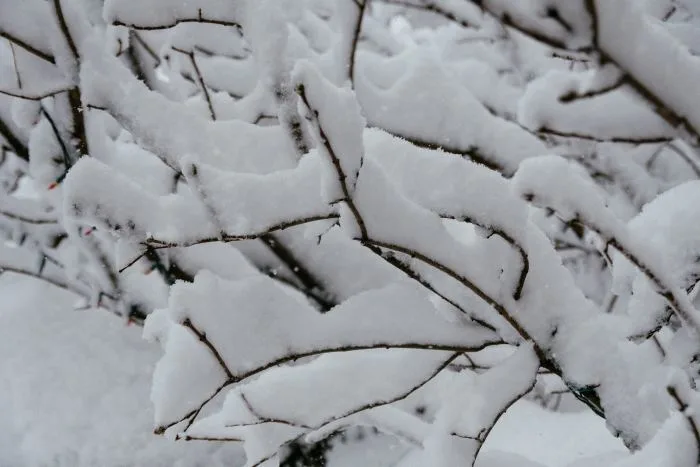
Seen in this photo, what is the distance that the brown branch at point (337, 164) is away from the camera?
20.0 inches

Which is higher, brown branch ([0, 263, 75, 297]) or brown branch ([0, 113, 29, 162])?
brown branch ([0, 113, 29, 162])

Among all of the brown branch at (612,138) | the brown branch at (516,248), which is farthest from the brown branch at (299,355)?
the brown branch at (612,138)

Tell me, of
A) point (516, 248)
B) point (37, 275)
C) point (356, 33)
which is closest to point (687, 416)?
point (516, 248)

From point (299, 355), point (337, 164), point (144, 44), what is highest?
point (337, 164)

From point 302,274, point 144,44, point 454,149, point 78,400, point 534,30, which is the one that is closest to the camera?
point 534,30

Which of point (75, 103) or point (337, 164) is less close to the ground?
point (337, 164)

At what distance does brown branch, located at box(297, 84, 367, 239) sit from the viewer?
0.51 metres

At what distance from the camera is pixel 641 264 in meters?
0.66

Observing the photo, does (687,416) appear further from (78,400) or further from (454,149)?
(78,400)

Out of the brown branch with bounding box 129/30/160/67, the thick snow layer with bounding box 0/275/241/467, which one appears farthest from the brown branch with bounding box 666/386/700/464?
the brown branch with bounding box 129/30/160/67

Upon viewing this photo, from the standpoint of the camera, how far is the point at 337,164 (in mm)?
562

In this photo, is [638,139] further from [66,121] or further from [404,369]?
[66,121]

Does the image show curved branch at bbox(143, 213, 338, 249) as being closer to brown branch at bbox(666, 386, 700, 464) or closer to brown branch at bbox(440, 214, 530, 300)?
brown branch at bbox(440, 214, 530, 300)

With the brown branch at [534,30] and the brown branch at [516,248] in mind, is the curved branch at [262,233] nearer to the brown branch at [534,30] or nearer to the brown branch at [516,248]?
the brown branch at [516,248]
